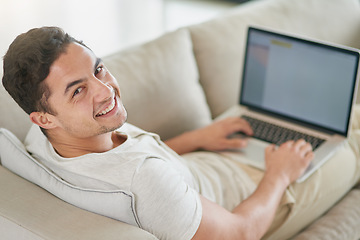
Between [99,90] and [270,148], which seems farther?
[270,148]

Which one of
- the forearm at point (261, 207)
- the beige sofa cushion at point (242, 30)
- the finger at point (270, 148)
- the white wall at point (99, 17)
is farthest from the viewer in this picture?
the white wall at point (99, 17)

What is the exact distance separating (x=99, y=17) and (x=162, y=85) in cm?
224

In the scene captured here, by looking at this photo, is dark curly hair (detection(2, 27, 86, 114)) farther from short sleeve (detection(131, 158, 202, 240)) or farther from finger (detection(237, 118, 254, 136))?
finger (detection(237, 118, 254, 136))

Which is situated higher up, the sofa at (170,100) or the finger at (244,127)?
the sofa at (170,100)

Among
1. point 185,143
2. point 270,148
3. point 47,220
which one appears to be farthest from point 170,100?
point 47,220

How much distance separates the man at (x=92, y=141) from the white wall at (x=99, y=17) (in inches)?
85.3

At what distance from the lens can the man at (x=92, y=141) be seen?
109 cm

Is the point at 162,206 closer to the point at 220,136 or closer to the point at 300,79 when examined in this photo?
the point at 220,136

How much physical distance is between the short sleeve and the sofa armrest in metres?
0.05

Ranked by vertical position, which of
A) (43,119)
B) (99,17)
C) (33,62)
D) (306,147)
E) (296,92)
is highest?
(33,62)

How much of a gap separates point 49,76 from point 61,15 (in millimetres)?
2669

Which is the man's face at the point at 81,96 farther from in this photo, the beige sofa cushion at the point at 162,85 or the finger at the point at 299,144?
the finger at the point at 299,144

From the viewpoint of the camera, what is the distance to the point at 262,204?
1.36 metres

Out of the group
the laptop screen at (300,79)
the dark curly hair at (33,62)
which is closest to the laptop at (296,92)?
the laptop screen at (300,79)
